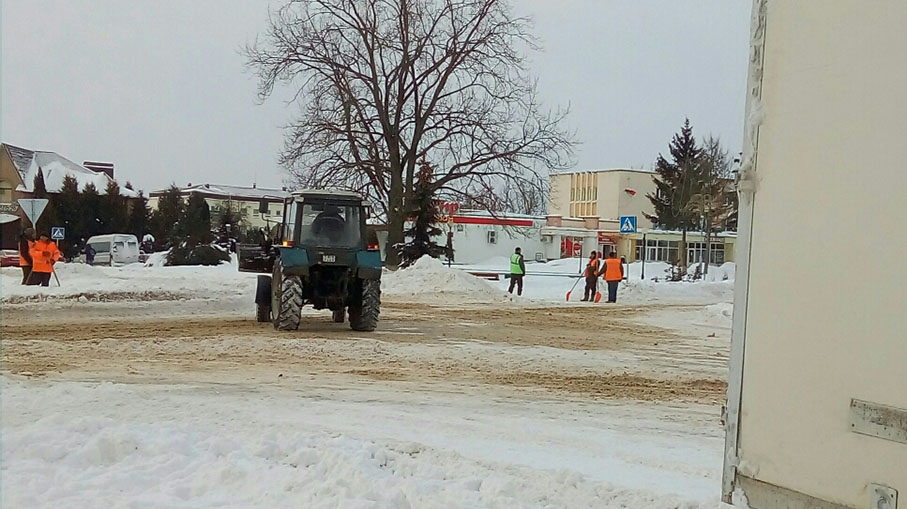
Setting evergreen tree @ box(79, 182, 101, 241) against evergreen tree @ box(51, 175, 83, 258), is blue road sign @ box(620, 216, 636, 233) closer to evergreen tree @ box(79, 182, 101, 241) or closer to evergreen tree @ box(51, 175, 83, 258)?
evergreen tree @ box(51, 175, 83, 258)

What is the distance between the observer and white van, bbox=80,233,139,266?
143ft

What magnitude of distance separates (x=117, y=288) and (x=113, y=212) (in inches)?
1366

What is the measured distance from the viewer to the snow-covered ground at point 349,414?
531 centimetres

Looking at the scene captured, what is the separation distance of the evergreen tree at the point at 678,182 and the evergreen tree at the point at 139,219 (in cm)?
3367

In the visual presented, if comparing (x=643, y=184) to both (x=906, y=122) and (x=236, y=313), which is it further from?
(x=906, y=122)

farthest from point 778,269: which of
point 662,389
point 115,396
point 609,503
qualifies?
point 662,389

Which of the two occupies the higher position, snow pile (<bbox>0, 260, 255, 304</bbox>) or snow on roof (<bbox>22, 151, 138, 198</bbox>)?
snow on roof (<bbox>22, 151, 138, 198</bbox>)

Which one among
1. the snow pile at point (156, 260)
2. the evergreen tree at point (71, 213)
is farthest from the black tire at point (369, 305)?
the evergreen tree at point (71, 213)

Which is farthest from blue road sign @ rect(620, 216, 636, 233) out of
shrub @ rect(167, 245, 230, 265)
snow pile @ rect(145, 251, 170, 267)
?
snow pile @ rect(145, 251, 170, 267)

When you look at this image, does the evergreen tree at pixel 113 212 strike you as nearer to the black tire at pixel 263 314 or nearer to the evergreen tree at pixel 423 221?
the evergreen tree at pixel 423 221

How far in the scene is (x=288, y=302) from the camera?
14.6 metres

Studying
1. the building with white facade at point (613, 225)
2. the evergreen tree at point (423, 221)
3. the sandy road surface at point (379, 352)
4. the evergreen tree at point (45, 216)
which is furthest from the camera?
the building with white facade at point (613, 225)

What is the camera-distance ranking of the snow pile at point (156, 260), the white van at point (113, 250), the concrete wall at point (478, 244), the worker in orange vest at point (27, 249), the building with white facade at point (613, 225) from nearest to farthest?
the worker in orange vest at point (27, 249) → the snow pile at point (156, 260) → the white van at point (113, 250) → the concrete wall at point (478, 244) → the building with white facade at point (613, 225)

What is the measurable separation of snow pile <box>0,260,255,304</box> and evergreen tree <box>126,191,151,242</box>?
27.5 meters
